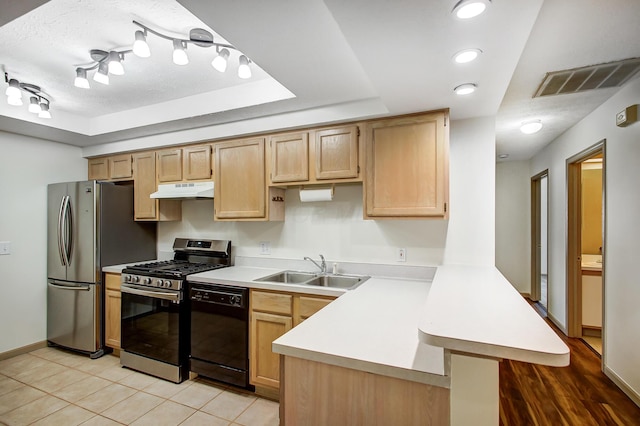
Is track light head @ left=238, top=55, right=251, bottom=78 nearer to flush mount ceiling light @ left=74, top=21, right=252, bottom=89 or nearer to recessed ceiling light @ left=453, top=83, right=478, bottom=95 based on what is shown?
flush mount ceiling light @ left=74, top=21, right=252, bottom=89

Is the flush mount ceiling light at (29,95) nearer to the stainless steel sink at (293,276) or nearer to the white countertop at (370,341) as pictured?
the stainless steel sink at (293,276)

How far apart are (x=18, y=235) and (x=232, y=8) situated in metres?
3.62

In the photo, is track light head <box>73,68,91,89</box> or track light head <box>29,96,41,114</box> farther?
track light head <box>29,96,41,114</box>

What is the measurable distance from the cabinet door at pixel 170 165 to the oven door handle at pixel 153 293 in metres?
1.13

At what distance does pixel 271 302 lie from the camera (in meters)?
2.39

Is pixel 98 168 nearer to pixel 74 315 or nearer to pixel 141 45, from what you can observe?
pixel 74 315

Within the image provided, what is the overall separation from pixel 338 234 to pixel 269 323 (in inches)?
38.4

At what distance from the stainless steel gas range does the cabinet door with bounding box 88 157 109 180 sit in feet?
4.74

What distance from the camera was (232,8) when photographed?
1227 millimetres

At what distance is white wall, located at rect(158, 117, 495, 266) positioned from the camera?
2420 mm

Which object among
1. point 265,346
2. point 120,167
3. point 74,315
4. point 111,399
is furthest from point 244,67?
point 74,315

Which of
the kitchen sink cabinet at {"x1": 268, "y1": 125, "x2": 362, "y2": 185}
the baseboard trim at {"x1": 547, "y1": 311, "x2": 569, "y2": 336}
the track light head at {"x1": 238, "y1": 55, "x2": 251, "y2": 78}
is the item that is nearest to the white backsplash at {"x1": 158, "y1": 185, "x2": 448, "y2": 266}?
the kitchen sink cabinet at {"x1": 268, "y1": 125, "x2": 362, "y2": 185}

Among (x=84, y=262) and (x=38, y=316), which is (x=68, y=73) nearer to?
(x=84, y=262)

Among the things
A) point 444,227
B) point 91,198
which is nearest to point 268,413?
point 444,227
